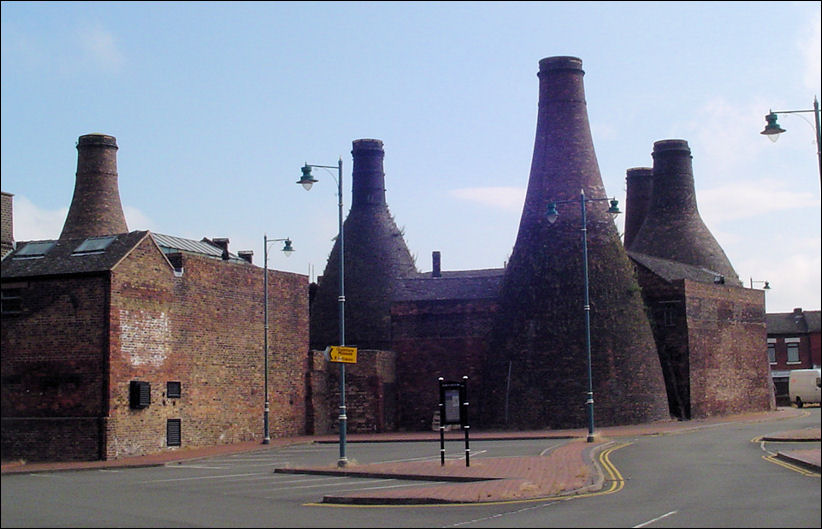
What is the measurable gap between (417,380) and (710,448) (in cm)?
2305

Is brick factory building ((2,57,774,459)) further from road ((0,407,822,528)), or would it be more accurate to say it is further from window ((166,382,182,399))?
road ((0,407,822,528))

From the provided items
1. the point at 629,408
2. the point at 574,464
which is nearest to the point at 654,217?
the point at 629,408

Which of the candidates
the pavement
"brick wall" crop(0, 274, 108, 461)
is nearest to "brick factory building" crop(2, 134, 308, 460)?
"brick wall" crop(0, 274, 108, 461)

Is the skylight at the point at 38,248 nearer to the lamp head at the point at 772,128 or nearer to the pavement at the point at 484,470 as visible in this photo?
the pavement at the point at 484,470

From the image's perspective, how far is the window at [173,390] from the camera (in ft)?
117

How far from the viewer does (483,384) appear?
5003cm

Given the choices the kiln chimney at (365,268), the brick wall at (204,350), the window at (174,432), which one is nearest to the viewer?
the brick wall at (204,350)

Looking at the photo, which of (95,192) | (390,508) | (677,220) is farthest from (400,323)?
(390,508)

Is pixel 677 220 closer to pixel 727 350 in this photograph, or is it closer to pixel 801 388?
pixel 727 350

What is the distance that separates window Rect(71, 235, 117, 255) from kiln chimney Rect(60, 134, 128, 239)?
52.2 feet

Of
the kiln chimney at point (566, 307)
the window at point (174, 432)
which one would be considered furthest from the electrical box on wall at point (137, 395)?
the kiln chimney at point (566, 307)

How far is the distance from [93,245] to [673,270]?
32368mm

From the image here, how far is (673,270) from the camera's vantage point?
55281 mm

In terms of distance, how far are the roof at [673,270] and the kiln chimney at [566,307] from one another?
4.98 m
